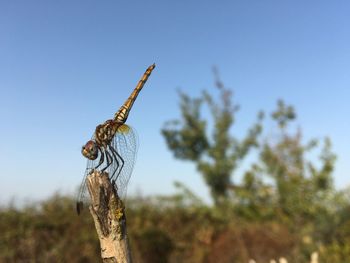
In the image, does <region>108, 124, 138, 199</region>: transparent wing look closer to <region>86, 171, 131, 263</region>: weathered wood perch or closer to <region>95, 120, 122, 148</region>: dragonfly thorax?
<region>95, 120, 122, 148</region>: dragonfly thorax

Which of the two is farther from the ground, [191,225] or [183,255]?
[191,225]

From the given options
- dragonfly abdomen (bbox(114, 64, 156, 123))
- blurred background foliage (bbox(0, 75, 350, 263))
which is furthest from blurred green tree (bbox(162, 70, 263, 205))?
dragonfly abdomen (bbox(114, 64, 156, 123))

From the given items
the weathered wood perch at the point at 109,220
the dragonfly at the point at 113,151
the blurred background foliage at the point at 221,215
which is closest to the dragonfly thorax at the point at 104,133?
the dragonfly at the point at 113,151

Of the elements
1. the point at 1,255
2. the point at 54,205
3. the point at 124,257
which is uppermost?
the point at 54,205

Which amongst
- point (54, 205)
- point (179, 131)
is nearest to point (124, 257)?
point (54, 205)

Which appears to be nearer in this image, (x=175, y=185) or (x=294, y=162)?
(x=294, y=162)

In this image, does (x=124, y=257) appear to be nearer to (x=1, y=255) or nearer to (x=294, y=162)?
(x=1, y=255)
